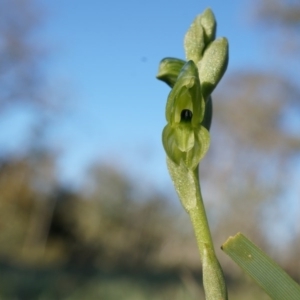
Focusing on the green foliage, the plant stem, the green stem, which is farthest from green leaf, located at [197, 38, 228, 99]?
the plant stem

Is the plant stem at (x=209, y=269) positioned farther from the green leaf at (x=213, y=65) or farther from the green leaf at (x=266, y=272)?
the green leaf at (x=213, y=65)

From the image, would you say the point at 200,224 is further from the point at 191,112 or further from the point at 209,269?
the point at 191,112

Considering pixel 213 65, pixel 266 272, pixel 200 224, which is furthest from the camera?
pixel 213 65

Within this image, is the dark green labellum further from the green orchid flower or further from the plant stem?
the plant stem

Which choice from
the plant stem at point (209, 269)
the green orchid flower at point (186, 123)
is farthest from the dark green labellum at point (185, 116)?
the plant stem at point (209, 269)

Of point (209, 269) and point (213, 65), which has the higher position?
point (213, 65)

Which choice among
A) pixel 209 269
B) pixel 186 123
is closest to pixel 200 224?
pixel 209 269
